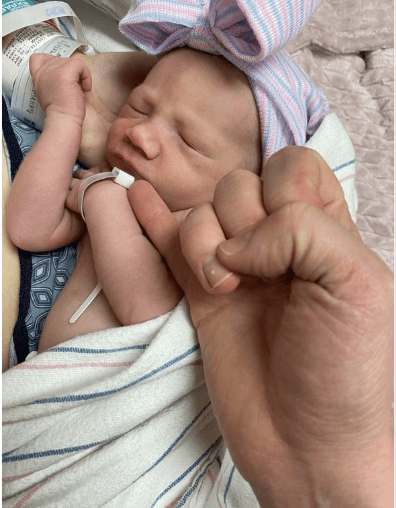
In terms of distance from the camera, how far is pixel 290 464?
0.66 meters

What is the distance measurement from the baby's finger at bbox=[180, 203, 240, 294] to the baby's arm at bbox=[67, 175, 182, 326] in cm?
20

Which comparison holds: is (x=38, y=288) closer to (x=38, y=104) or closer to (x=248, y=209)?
(x=38, y=104)

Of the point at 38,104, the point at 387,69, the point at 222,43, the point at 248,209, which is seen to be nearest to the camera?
the point at 248,209

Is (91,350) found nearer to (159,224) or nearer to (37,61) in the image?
(159,224)

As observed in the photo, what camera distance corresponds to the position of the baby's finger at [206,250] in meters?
0.63

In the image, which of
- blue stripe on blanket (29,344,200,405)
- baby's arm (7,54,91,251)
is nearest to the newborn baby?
baby's arm (7,54,91,251)

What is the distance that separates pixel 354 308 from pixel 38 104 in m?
0.80

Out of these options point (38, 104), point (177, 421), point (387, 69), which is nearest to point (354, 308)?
point (177, 421)

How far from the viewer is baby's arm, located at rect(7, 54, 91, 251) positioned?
94 centimetres

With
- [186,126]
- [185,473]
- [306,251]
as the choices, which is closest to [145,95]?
[186,126]

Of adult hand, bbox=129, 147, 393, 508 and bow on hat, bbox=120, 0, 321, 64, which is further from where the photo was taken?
bow on hat, bbox=120, 0, 321, 64

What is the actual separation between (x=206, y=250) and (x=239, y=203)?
0.09 m

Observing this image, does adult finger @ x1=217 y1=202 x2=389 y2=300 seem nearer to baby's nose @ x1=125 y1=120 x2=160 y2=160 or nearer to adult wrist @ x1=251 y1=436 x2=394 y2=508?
adult wrist @ x1=251 y1=436 x2=394 y2=508

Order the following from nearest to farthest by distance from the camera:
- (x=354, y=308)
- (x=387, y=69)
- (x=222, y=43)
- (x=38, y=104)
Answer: (x=354, y=308)
(x=222, y=43)
(x=38, y=104)
(x=387, y=69)
